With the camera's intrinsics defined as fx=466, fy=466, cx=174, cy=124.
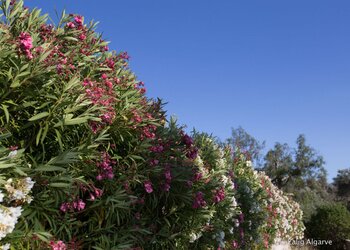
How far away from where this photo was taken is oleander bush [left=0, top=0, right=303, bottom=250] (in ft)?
13.3

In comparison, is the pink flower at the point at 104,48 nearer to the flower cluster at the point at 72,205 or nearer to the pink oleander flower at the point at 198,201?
the flower cluster at the point at 72,205

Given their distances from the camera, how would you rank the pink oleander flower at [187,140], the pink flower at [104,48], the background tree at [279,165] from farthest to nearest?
1. the background tree at [279,165]
2. the pink oleander flower at [187,140]
3. the pink flower at [104,48]

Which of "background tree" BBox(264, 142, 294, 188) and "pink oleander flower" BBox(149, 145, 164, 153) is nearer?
"pink oleander flower" BBox(149, 145, 164, 153)

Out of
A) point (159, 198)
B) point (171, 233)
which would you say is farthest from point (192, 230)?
point (159, 198)

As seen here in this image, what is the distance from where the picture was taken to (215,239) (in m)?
7.70

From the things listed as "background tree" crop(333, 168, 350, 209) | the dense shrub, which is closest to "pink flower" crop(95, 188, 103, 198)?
the dense shrub

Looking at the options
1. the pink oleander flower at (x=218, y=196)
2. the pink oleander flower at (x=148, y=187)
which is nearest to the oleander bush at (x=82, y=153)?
the pink oleander flower at (x=148, y=187)

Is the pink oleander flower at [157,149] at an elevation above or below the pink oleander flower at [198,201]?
above

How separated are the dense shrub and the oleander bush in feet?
36.5

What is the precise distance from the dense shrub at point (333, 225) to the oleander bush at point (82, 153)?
11.1 metres

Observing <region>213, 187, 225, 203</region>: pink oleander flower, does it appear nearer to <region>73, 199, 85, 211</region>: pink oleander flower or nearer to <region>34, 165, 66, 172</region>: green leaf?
<region>73, 199, 85, 211</region>: pink oleander flower

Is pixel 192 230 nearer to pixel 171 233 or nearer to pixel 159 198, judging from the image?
pixel 171 233

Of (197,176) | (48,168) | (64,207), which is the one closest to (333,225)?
(197,176)

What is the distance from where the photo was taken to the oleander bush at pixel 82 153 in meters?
4.04
